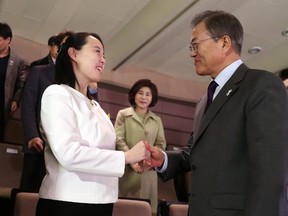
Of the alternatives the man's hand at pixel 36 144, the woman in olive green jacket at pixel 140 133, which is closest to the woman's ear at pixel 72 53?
the man's hand at pixel 36 144

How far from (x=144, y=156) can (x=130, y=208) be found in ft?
1.70

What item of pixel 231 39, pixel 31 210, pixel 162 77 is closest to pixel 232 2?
pixel 162 77

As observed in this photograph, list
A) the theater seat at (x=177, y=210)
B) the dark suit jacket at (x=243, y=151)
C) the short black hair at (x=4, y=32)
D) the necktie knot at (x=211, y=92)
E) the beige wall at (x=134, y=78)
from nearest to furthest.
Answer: the dark suit jacket at (x=243, y=151), the necktie knot at (x=211, y=92), the theater seat at (x=177, y=210), the short black hair at (x=4, y=32), the beige wall at (x=134, y=78)

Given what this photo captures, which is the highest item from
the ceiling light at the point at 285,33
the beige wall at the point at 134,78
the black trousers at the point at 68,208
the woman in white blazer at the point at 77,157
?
the ceiling light at the point at 285,33

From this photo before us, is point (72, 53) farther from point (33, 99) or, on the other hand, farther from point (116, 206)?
point (33, 99)

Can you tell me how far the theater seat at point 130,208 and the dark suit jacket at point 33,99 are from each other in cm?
66

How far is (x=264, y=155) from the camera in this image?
0.96 m

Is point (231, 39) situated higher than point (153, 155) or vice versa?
point (231, 39)

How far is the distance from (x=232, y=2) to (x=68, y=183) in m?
2.63

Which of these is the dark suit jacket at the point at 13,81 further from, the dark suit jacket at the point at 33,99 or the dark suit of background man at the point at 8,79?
the dark suit jacket at the point at 33,99

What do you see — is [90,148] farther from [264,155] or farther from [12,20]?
[12,20]

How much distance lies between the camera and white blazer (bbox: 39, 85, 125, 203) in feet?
3.48

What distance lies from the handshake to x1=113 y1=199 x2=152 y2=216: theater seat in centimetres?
23

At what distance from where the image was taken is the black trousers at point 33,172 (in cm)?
195
